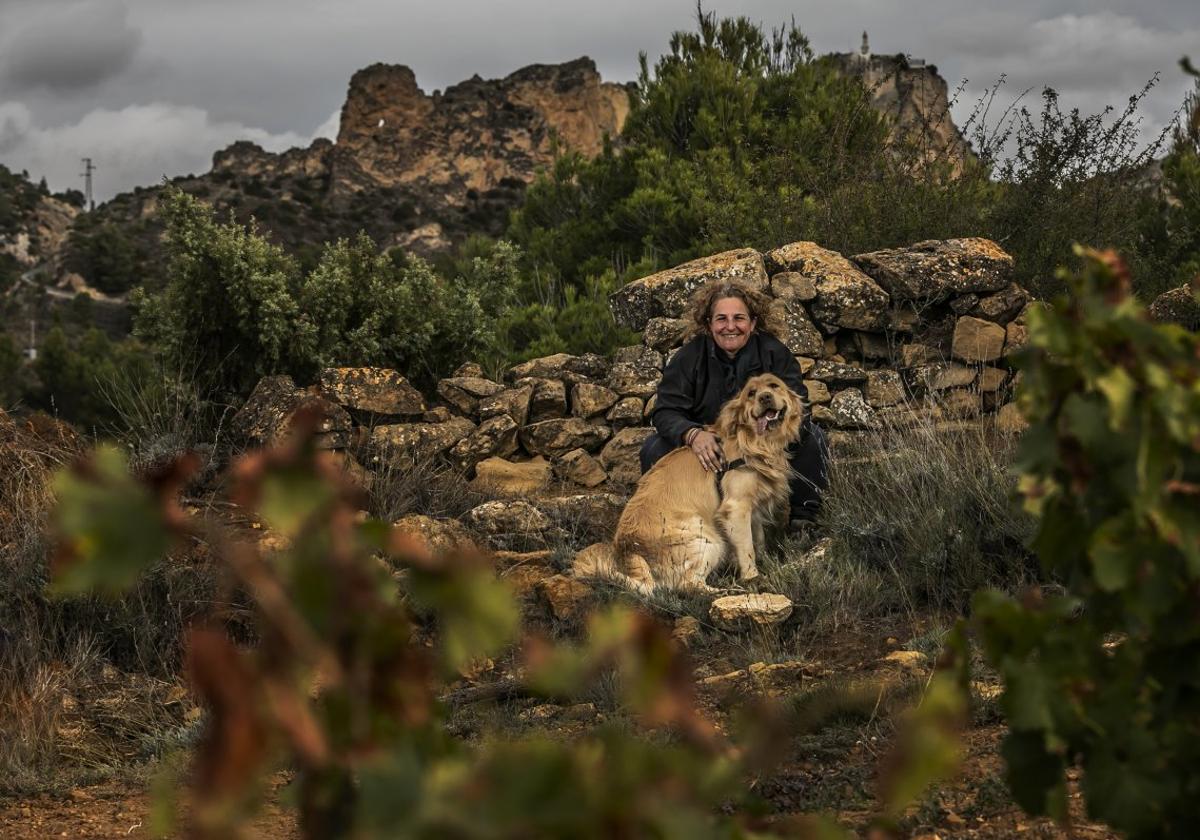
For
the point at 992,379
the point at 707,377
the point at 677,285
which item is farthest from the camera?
the point at 677,285

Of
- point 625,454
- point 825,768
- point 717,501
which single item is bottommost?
point 825,768

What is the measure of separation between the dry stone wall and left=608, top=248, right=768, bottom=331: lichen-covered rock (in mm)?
14

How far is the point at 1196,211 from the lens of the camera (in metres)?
13.5

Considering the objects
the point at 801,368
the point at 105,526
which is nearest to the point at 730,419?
the point at 801,368

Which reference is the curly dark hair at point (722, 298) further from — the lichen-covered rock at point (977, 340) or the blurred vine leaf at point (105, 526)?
the blurred vine leaf at point (105, 526)

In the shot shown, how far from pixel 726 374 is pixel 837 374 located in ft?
5.02

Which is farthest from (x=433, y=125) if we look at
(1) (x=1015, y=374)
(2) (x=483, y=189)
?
(1) (x=1015, y=374)

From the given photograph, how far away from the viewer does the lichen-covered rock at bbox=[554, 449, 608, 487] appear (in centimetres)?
883

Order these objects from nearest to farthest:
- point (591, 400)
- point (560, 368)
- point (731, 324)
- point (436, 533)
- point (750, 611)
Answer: point (750, 611)
point (436, 533)
point (731, 324)
point (591, 400)
point (560, 368)

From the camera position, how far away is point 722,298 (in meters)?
7.35

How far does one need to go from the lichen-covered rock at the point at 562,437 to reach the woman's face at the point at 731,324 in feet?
6.32

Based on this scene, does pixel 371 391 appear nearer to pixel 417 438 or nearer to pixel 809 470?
pixel 417 438

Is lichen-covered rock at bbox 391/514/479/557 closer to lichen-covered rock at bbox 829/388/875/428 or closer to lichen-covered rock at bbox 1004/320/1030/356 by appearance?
lichen-covered rock at bbox 829/388/875/428

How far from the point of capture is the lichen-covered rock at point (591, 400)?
9203mm
